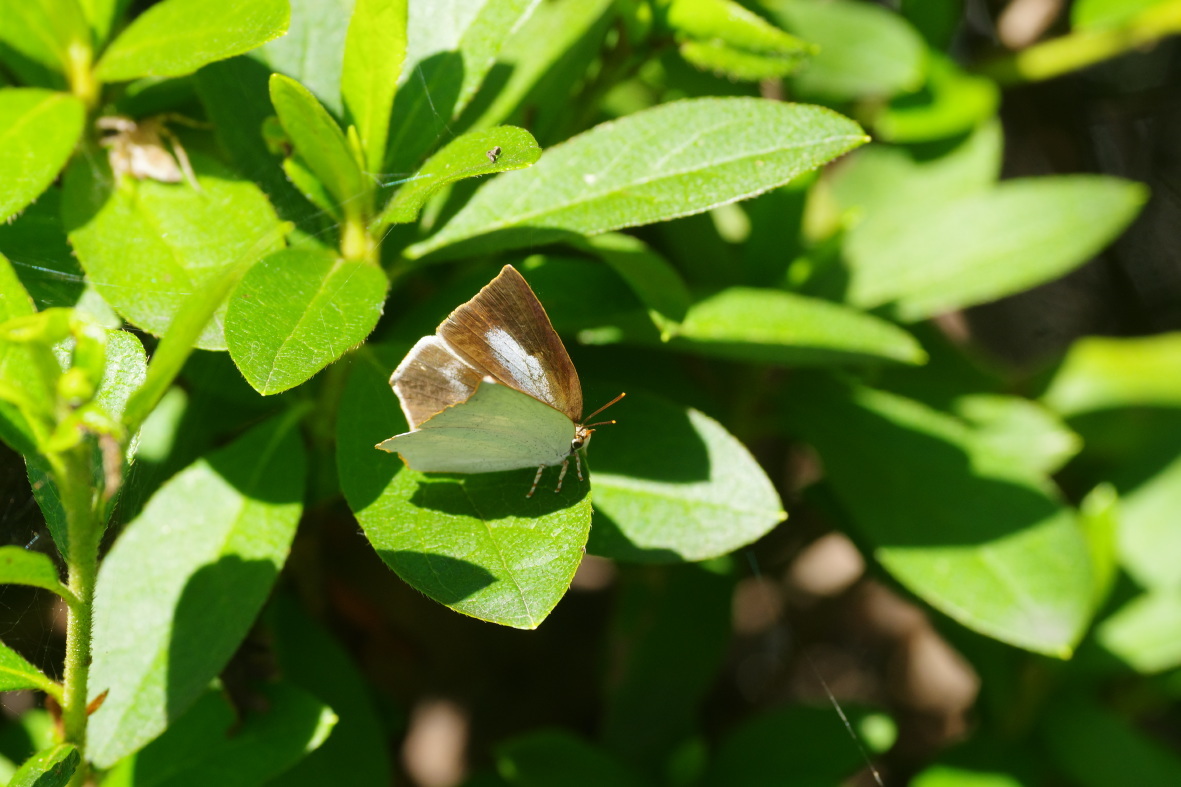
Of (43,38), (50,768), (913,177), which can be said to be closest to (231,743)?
(50,768)

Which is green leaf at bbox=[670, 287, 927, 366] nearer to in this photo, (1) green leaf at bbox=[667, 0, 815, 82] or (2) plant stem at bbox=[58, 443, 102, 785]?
(1) green leaf at bbox=[667, 0, 815, 82]

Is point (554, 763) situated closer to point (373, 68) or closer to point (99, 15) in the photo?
point (373, 68)

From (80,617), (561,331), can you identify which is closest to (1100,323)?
(561,331)

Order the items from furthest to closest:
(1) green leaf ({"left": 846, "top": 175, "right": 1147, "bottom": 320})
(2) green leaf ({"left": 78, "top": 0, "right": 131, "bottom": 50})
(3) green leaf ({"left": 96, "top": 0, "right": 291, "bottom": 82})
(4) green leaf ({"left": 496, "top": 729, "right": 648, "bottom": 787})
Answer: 1. (1) green leaf ({"left": 846, "top": 175, "right": 1147, "bottom": 320})
2. (4) green leaf ({"left": 496, "top": 729, "right": 648, "bottom": 787})
3. (2) green leaf ({"left": 78, "top": 0, "right": 131, "bottom": 50})
4. (3) green leaf ({"left": 96, "top": 0, "right": 291, "bottom": 82})

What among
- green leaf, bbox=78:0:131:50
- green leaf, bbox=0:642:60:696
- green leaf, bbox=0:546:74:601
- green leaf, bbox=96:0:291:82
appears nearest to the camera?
green leaf, bbox=0:546:74:601

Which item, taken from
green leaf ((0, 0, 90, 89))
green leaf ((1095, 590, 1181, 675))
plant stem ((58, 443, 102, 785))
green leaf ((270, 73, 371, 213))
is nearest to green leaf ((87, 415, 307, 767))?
plant stem ((58, 443, 102, 785))

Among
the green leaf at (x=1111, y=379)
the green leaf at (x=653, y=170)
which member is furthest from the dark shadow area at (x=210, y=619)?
the green leaf at (x=1111, y=379)

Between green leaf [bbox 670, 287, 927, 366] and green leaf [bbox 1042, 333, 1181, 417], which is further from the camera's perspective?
green leaf [bbox 1042, 333, 1181, 417]

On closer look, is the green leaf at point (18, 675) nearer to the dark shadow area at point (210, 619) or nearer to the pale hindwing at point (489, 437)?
the dark shadow area at point (210, 619)
